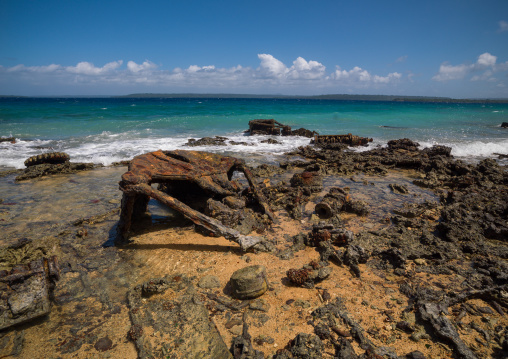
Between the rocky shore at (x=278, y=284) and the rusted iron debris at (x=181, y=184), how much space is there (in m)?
0.42

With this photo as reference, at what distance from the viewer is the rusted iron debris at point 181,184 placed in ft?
14.8

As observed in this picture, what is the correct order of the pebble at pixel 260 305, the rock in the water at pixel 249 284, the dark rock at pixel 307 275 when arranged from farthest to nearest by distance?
1. the dark rock at pixel 307 275
2. the rock in the water at pixel 249 284
3. the pebble at pixel 260 305

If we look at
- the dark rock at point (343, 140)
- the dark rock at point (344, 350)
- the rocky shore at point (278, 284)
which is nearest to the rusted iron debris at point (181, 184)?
the rocky shore at point (278, 284)

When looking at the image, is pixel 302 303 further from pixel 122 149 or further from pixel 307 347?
pixel 122 149

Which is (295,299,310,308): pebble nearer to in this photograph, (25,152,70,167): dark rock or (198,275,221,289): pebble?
(198,275,221,289): pebble

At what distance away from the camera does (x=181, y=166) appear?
216 inches

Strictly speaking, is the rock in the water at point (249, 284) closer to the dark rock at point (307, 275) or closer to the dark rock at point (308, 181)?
the dark rock at point (307, 275)

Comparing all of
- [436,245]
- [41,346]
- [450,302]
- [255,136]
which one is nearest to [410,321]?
[450,302]

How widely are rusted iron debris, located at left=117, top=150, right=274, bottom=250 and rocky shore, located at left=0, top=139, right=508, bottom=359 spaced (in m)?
0.42

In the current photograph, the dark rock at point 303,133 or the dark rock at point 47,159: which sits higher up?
the dark rock at point 303,133

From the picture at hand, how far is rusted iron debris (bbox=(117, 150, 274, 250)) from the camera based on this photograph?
178 inches

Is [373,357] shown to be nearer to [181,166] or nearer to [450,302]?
[450,302]

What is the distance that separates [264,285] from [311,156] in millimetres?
10750

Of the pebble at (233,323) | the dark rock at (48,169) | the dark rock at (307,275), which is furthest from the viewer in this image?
the dark rock at (48,169)
